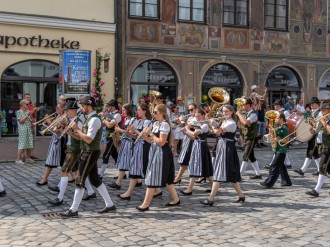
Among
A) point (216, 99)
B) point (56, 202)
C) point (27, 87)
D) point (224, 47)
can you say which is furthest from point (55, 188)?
point (224, 47)

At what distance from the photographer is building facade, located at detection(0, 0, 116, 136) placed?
18.1m

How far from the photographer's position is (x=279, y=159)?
9.80 m

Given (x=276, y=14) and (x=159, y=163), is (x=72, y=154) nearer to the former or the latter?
(x=159, y=163)

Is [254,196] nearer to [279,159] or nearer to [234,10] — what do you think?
[279,159]

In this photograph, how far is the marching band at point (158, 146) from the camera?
23.9 feet

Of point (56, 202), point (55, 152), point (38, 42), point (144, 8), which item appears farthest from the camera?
point (144, 8)

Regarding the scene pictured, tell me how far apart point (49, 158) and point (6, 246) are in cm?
379

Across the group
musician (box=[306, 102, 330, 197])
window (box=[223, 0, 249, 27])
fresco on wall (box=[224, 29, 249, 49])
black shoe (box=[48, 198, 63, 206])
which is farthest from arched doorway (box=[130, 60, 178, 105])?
black shoe (box=[48, 198, 63, 206])

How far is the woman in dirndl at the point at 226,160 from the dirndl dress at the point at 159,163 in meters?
0.83

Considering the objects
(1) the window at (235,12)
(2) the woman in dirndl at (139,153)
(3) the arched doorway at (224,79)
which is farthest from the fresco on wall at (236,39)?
(2) the woman in dirndl at (139,153)

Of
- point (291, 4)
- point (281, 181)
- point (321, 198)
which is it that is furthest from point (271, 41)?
point (321, 198)

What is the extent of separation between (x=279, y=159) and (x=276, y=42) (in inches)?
558

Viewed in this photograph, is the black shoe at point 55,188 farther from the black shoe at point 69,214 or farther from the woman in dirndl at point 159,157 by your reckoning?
the woman in dirndl at point 159,157

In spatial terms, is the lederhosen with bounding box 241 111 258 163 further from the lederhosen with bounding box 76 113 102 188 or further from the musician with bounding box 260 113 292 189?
the lederhosen with bounding box 76 113 102 188
